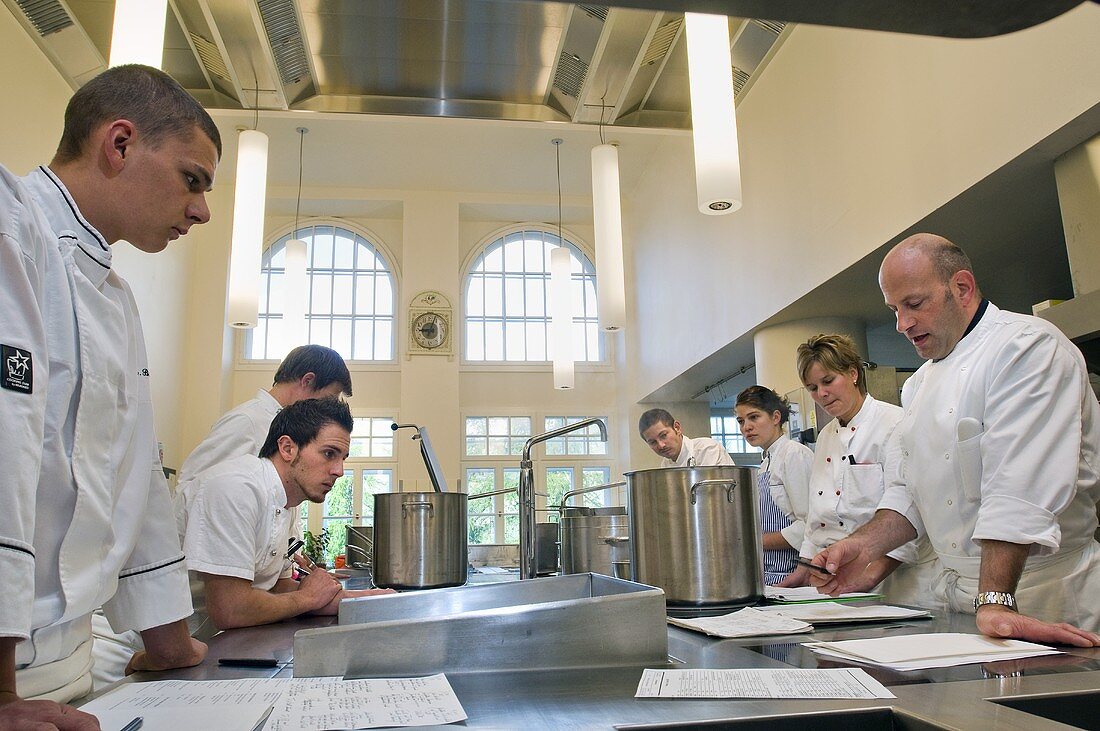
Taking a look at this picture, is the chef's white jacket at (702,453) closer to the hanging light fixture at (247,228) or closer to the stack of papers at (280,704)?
the hanging light fixture at (247,228)

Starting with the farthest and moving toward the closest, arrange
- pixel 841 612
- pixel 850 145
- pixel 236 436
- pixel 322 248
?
1. pixel 322 248
2. pixel 850 145
3. pixel 236 436
4. pixel 841 612

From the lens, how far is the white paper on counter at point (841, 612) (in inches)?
50.4

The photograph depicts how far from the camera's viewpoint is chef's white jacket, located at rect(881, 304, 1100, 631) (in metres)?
1.38

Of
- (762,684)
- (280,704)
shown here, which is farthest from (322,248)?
(762,684)

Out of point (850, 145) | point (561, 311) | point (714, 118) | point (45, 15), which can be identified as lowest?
point (714, 118)

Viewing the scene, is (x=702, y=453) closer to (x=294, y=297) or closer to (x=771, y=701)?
(x=771, y=701)

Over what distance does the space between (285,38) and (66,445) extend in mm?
5030

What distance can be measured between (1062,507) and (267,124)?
790 cm

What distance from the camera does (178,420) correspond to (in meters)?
8.41

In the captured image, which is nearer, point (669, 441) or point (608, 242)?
point (669, 441)

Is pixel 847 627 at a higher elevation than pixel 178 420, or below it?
below

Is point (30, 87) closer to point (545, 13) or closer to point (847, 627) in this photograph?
point (545, 13)

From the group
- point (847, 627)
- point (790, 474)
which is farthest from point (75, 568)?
point (790, 474)

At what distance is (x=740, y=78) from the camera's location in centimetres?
559
